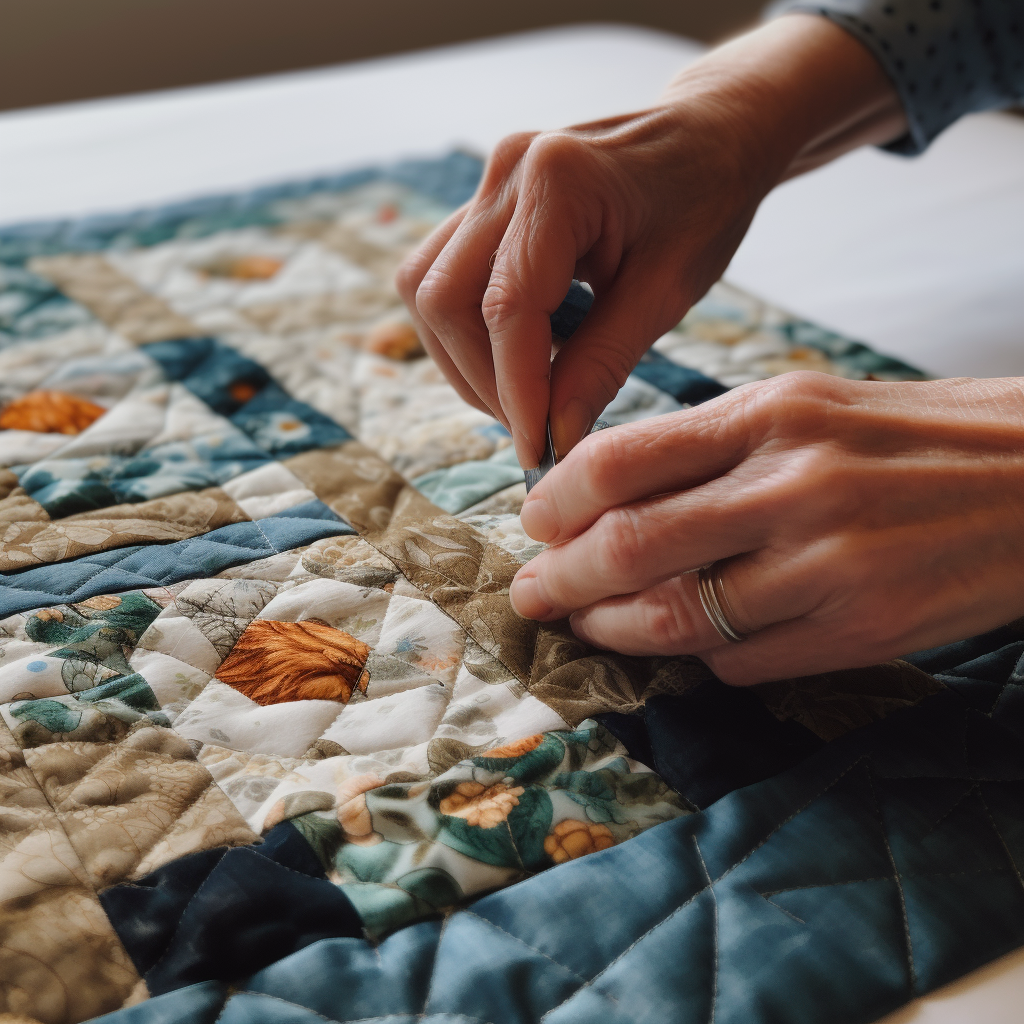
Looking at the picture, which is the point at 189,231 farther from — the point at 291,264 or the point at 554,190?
the point at 554,190

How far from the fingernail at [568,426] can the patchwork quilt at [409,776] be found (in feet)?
0.21

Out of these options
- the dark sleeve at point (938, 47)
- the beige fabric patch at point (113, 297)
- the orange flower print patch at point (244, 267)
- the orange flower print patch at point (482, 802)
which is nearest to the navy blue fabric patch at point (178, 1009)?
the orange flower print patch at point (482, 802)

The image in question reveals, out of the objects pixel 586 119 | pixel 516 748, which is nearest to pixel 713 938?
pixel 516 748

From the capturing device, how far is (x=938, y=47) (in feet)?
2.63

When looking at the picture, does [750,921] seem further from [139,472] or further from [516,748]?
[139,472]

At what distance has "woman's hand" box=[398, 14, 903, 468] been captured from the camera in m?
0.51

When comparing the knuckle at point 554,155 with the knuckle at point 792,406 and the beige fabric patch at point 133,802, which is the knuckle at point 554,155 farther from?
the beige fabric patch at point 133,802

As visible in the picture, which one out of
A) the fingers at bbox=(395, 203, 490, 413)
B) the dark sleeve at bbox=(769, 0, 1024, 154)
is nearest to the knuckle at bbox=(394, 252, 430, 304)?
the fingers at bbox=(395, 203, 490, 413)

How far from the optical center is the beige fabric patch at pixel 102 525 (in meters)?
0.55

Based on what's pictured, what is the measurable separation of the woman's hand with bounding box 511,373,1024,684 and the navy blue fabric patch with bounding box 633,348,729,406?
0.25 meters

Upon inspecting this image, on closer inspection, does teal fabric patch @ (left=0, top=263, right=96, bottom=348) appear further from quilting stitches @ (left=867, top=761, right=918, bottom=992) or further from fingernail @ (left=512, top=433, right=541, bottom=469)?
quilting stitches @ (left=867, top=761, right=918, bottom=992)

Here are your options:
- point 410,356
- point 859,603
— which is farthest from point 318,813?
point 410,356

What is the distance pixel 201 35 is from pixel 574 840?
2319 mm

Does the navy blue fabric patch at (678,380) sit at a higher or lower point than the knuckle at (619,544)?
lower
